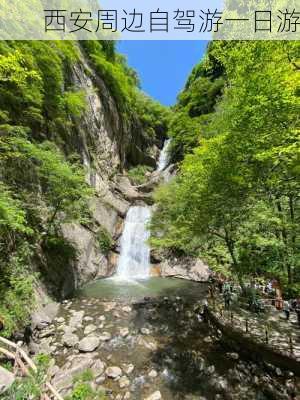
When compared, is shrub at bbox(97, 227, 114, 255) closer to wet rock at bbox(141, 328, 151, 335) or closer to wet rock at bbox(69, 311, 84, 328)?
wet rock at bbox(69, 311, 84, 328)

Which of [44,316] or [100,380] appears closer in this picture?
[100,380]

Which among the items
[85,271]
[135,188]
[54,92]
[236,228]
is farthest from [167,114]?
[236,228]

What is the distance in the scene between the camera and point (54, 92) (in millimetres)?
15211

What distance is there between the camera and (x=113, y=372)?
21.8 feet

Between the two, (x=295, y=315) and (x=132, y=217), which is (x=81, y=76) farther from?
(x=295, y=315)

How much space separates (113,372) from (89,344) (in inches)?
61.3

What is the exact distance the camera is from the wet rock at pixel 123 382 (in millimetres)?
6227

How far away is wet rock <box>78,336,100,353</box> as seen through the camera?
773 cm

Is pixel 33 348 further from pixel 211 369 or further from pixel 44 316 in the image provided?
pixel 211 369

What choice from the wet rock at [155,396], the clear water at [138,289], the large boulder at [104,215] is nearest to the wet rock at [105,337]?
the wet rock at [155,396]

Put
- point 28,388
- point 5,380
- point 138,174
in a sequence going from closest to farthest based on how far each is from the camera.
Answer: point 28,388, point 5,380, point 138,174

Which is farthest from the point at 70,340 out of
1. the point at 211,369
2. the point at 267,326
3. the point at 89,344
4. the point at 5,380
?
the point at 267,326

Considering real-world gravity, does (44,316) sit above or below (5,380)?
below

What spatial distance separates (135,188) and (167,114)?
870 inches
